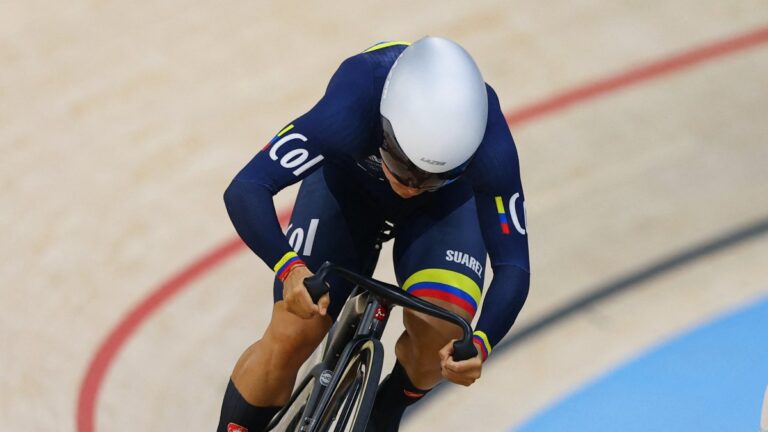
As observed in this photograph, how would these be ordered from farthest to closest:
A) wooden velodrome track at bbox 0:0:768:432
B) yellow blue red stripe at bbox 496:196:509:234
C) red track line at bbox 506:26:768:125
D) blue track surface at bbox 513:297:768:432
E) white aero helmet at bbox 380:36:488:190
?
1. red track line at bbox 506:26:768:125
2. wooden velodrome track at bbox 0:0:768:432
3. blue track surface at bbox 513:297:768:432
4. yellow blue red stripe at bbox 496:196:509:234
5. white aero helmet at bbox 380:36:488:190

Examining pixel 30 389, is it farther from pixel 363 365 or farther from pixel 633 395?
pixel 633 395

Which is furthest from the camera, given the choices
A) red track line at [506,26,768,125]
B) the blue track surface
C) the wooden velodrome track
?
red track line at [506,26,768,125]

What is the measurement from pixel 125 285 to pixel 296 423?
1.60m

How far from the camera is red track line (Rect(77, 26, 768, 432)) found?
3.73 meters

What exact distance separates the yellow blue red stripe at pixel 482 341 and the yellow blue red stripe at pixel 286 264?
1.40ft

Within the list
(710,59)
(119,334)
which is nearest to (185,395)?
(119,334)

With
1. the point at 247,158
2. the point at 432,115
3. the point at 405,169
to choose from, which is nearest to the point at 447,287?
the point at 405,169

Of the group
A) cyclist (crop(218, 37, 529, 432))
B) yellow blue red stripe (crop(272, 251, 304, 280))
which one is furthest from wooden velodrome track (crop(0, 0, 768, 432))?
yellow blue red stripe (crop(272, 251, 304, 280))

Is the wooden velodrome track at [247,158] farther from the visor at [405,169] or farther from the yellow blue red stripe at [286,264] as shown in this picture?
the visor at [405,169]

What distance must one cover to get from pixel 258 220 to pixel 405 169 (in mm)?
362

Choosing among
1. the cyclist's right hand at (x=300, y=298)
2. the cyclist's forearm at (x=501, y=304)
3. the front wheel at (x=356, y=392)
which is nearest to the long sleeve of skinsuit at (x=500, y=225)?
the cyclist's forearm at (x=501, y=304)

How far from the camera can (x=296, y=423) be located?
9.03 ft

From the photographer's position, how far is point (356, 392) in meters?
2.63

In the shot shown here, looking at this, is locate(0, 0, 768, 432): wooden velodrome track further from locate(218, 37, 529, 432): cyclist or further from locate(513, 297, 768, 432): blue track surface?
locate(218, 37, 529, 432): cyclist
